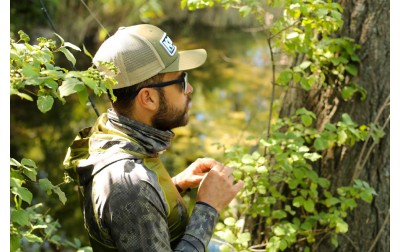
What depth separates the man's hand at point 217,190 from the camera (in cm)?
203

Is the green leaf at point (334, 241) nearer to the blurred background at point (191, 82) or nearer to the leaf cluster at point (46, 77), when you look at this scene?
the blurred background at point (191, 82)

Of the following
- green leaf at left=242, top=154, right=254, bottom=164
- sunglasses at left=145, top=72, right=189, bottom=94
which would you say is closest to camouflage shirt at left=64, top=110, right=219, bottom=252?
sunglasses at left=145, top=72, right=189, bottom=94

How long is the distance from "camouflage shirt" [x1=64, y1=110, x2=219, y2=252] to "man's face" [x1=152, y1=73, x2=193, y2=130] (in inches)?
1.3

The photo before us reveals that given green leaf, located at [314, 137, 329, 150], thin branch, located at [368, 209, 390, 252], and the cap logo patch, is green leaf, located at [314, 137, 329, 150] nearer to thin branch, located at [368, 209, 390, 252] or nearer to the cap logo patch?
thin branch, located at [368, 209, 390, 252]

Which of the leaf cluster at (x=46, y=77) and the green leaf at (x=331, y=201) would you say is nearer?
the leaf cluster at (x=46, y=77)

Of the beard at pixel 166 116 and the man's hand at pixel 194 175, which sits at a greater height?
the beard at pixel 166 116

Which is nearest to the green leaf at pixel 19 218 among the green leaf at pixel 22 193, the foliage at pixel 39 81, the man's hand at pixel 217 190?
the foliage at pixel 39 81

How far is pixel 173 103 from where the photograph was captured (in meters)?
2.08

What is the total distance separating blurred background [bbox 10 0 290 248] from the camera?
22.9 ft

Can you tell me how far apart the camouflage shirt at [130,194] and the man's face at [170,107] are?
1.3 inches
